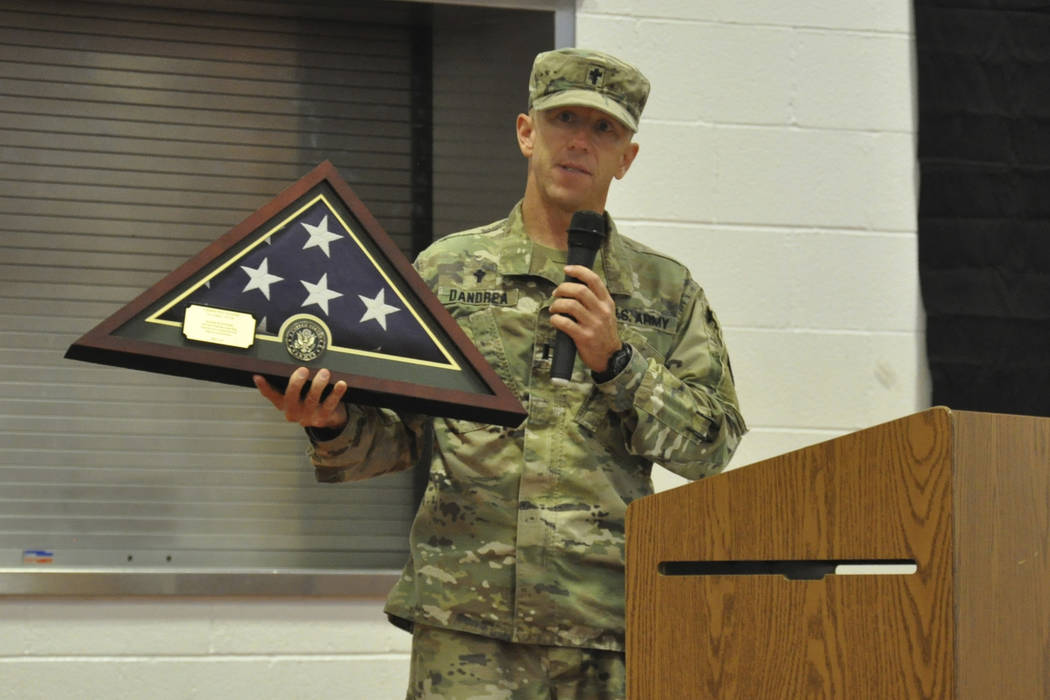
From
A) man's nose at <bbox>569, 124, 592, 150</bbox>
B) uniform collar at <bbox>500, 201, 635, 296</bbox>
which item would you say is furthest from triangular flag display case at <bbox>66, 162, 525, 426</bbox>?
man's nose at <bbox>569, 124, 592, 150</bbox>

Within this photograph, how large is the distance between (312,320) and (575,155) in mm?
472

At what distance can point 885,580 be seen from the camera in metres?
1.03

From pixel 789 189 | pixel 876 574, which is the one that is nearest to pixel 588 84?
pixel 876 574

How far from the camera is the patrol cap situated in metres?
1.85

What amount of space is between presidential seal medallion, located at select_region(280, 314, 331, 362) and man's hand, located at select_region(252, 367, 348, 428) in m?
0.03

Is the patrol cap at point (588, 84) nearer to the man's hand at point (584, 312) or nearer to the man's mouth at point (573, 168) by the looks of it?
the man's mouth at point (573, 168)

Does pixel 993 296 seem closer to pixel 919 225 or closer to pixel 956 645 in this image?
pixel 919 225

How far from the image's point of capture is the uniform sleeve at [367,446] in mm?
1688

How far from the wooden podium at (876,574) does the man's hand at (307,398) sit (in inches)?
18.5

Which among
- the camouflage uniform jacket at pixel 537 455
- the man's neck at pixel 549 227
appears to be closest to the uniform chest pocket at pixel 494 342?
the camouflage uniform jacket at pixel 537 455

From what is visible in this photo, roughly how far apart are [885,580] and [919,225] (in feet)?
7.12

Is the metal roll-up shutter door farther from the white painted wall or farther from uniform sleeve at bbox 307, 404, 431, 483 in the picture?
uniform sleeve at bbox 307, 404, 431, 483

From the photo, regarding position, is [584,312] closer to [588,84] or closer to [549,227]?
[549,227]

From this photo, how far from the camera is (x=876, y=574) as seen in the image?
103 centimetres
